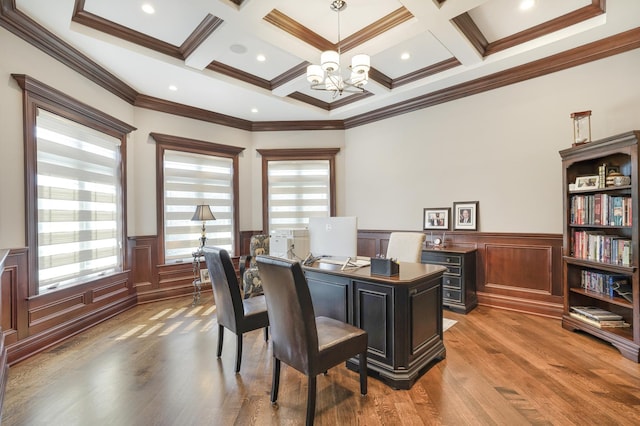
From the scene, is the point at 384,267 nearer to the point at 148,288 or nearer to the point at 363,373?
the point at 363,373

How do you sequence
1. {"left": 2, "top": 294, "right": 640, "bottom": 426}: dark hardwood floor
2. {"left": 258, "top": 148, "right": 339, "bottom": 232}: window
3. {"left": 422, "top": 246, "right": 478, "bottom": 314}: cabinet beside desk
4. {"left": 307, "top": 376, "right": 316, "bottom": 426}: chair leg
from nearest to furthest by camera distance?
{"left": 307, "top": 376, "right": 316, "bottom": 426}: chair leg < {"left": 2, "top": 294, "right": 640, "bottom": 426}: dark hardwood floor < {"left": 422, "top": 246, "right": 478, "bottom": 314}: cabinet beside desk < {"left": 258, "top": 148, "right": 339, "bottom": 232}: window

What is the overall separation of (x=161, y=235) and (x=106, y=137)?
1.59 metres

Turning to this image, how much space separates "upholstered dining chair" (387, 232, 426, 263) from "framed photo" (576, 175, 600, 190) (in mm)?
1724

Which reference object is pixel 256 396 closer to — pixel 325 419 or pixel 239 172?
pixel 325 419

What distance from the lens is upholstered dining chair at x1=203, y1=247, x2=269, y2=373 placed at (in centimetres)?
244

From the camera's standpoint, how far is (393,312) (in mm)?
2201

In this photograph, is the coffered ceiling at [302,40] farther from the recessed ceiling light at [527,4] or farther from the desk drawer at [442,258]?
the desk drawer at [442,258]

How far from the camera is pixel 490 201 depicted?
13.6 ft

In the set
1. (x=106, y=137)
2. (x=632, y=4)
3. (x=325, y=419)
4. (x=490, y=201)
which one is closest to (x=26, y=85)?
(x=106, y=137)

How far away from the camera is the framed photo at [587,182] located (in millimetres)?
3023

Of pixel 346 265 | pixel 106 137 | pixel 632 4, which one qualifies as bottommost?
pixel 346 265

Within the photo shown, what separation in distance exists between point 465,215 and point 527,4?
2531 mm

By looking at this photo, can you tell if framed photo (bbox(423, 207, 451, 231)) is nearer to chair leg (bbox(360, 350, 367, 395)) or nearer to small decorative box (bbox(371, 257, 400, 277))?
small decorative box (bbox(371, 257, 400, 277))

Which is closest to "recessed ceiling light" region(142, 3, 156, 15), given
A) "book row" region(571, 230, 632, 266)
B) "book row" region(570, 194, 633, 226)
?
"book row" region(570, 194, 633, 226)
